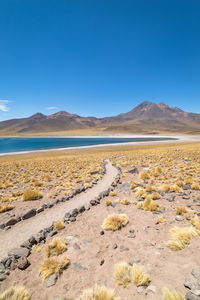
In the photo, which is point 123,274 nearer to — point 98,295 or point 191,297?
point 98,295

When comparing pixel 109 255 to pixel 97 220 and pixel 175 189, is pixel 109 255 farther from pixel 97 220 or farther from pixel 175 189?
pixel 175 189

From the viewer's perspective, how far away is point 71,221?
6672 mm

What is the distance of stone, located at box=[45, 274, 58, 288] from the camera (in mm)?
3478

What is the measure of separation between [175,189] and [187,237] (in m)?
5.01

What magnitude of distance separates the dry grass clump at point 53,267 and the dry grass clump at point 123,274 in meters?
1.58

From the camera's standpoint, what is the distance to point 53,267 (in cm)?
383

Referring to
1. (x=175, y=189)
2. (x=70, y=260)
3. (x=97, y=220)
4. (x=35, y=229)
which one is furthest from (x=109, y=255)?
(x=175, y=189)

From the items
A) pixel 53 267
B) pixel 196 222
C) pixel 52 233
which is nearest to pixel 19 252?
pixel 52 233

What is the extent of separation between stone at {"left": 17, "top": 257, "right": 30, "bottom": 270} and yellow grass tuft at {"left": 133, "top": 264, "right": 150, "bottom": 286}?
3.31 metres

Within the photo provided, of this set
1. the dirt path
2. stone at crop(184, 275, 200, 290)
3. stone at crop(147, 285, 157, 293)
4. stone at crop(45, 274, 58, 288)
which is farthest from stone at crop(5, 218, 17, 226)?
stone at crop(184, 275, 200, 290)

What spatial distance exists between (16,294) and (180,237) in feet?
15.9

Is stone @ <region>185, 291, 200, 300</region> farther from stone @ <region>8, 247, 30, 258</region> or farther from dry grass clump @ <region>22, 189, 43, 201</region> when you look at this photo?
dry grass clump @ <region>22, 189, 43, 201</region>

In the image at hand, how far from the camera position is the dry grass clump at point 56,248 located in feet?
14.9

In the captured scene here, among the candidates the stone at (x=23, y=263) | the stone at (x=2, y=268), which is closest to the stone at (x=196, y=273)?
the stone at (x=23, y=263)
